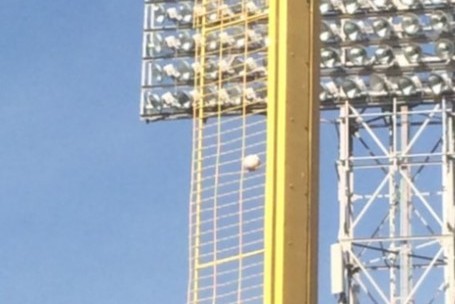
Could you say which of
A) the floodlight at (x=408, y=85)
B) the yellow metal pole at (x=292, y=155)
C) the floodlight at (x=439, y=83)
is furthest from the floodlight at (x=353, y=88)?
the yellow metal pole at (x=292, y=155)

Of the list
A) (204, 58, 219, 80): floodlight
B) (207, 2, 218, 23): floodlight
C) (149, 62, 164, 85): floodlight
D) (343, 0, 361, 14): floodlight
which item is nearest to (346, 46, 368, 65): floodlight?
(343, 0, 361, 14): floodlight

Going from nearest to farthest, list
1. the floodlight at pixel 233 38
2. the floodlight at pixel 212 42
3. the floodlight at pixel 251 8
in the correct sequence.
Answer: the floodlight at pixel 251 8, the floodlight at pixel 233 38, the floodlight at pixel 212 42

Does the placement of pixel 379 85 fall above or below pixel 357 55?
below

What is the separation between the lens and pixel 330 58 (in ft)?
89.1

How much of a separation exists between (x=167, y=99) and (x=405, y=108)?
3.48 metres

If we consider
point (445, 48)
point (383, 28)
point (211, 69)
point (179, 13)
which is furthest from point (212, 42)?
point (179, 13)

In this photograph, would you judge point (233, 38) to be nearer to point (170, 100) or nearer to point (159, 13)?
point (170, 100)

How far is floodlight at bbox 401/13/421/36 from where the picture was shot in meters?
27.7

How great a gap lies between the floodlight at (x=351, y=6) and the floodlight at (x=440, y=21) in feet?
3.54

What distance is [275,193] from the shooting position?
993 centimetres

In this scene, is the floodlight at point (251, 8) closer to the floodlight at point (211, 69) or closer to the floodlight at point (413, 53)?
the floodlight at point (211, 69)

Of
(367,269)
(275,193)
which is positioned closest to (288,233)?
(275,193)

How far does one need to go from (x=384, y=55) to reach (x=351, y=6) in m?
0.86

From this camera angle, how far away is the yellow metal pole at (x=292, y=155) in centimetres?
973
